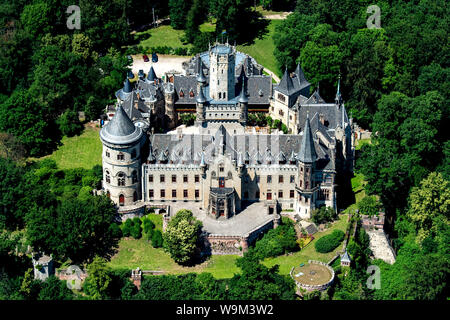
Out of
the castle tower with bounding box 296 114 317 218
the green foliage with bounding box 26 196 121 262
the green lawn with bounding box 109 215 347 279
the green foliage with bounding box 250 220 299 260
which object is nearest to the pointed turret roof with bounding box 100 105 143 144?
the green foliage with bounding box 26 196 121 262

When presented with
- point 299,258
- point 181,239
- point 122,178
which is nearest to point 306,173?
point 299,258

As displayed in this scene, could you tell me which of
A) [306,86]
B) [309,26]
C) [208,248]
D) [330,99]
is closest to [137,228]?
[208,248]

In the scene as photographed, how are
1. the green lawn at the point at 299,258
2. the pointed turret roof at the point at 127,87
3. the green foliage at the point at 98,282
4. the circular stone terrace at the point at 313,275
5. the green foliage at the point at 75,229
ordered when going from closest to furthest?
the green foliage at the point at 98,282, the circular stone terrace at the point at 313,275, the green lawn at the point at 299,258, the green foliage at the point at 75,229, the pointed turret roof at the point at 127,87

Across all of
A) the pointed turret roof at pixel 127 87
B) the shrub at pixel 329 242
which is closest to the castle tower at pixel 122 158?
the pointed turret roof at pixel 127 87

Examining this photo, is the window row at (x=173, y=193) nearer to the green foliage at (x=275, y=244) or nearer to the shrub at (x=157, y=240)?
the shrub at (x=157, y=240)

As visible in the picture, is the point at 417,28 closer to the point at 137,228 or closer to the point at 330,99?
the point at 330,99

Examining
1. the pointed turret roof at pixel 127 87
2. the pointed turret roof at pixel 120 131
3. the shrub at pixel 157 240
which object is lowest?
the shrub at pixel 157 240
